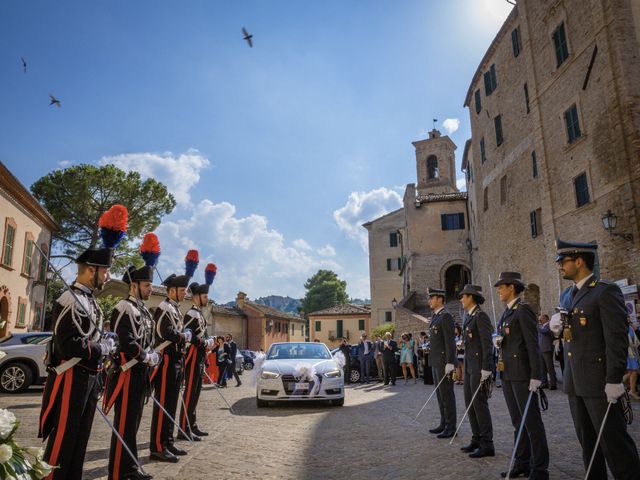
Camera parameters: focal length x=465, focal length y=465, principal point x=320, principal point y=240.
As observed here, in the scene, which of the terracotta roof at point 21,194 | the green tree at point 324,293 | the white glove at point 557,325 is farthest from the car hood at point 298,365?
the green tree at point 324,293

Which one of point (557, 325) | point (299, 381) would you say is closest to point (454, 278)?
point (299, 381)

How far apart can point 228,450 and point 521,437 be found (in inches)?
144

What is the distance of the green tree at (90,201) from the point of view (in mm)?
31766

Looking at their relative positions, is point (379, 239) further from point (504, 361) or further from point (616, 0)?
point (504, 361)

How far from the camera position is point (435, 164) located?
47.1 metres

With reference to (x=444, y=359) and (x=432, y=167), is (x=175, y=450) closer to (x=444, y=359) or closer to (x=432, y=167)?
(x=444, y=359)

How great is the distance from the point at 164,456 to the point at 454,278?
31.9 m

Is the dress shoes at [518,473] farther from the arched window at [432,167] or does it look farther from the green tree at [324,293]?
the green tree at [324,293]

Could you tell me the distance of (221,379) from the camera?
722 inches

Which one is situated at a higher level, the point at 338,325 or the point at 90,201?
the point at 90,201

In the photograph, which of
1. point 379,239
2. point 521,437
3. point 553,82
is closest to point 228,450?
point 521,437

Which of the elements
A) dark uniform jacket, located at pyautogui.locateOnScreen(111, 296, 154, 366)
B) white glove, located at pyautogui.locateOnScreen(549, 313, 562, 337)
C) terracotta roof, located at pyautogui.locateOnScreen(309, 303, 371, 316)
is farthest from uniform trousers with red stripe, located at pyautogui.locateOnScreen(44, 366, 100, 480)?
terracotta roof, located at pyautogui.locateOnScreen(309, 303, 371, 316)

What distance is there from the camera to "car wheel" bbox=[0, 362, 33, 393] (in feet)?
43.5

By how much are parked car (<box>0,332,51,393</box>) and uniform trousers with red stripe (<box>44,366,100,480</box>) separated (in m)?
10.9
